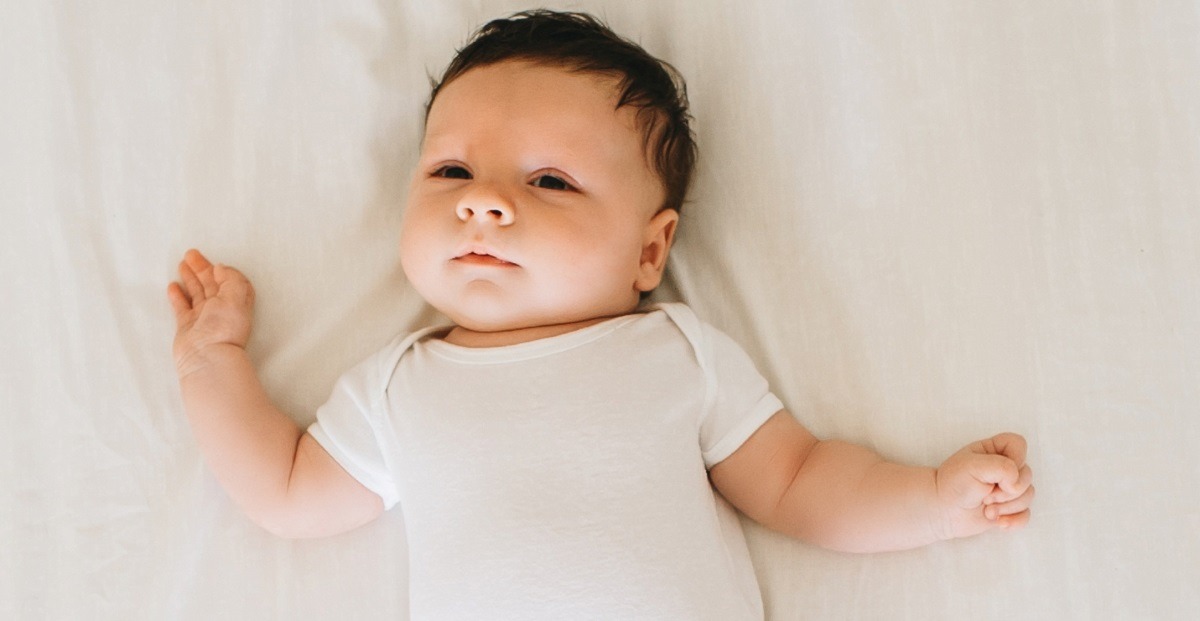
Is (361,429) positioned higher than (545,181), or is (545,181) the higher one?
(545,181)

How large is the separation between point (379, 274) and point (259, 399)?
23 centimetres

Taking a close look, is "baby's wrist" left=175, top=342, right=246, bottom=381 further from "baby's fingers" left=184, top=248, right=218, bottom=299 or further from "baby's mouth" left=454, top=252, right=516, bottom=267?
"baby's mouth" left=454, top=252, right=516, bottom=267

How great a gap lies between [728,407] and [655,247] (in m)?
0.24

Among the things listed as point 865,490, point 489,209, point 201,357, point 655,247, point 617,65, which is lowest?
Answer: point 865,490

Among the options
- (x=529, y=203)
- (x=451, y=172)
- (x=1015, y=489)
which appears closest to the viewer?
(x=1015, y=489)

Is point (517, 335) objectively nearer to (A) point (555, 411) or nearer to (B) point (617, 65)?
(A) point (555, 411)

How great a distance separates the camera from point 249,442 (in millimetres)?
1336

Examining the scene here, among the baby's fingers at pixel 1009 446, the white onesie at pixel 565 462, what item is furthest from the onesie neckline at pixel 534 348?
the baby's fingers at pixel 1009 446

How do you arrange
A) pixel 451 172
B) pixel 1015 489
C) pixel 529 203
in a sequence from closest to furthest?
1. pixel 1015 489
2. pixel 529 203
3. pixel 451 172

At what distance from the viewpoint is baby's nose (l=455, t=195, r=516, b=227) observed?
4.04 ft

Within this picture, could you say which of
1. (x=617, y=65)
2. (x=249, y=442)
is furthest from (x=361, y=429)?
(x=617, y=65)

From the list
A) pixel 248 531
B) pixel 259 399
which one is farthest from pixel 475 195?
pixel 248 531

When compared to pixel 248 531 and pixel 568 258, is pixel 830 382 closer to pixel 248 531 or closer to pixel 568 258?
pixel 568 258

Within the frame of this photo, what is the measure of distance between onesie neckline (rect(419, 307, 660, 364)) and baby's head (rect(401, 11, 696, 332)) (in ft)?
0.10
